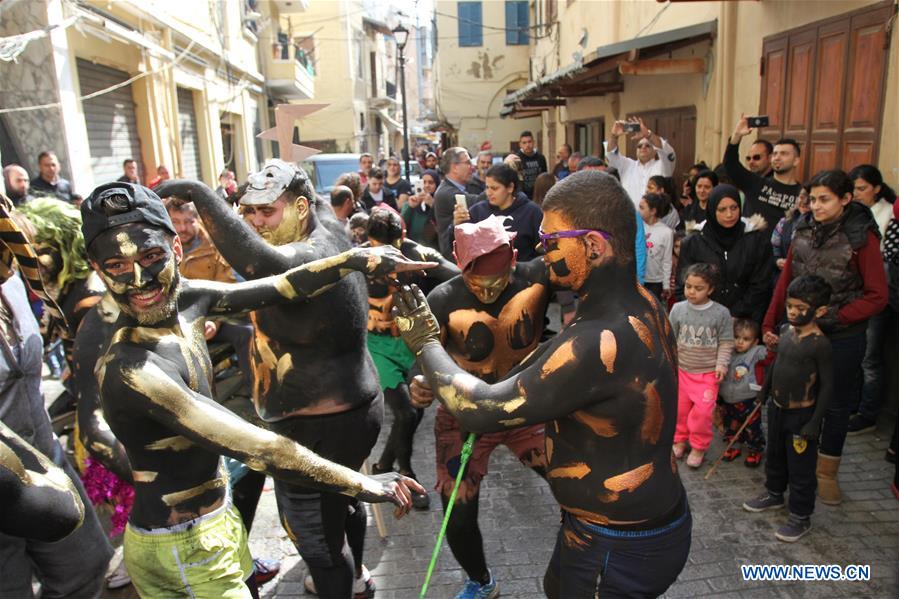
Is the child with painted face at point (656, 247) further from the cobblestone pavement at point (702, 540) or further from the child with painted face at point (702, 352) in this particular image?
the cobblestone pavement at point (702, 540)

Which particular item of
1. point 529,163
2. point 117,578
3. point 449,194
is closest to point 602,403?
point 117,578

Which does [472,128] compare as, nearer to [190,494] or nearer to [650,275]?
[650,275]

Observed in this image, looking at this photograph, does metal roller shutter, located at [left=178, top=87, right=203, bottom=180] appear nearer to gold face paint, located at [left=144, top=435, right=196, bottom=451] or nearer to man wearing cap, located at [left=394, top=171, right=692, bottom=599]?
gold face paint, located at [left=144, top=435, right=196, bottom=451]

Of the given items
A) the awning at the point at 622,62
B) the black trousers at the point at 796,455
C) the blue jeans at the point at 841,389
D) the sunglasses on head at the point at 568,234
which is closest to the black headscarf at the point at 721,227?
the blue jeans at the point at 841,389

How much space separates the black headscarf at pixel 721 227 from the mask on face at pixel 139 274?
410 cm

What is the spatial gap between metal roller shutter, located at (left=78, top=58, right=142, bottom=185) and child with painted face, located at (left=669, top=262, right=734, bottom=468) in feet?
24.4

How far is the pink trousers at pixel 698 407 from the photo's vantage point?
433 centimetres

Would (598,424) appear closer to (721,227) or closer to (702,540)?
(702,540)

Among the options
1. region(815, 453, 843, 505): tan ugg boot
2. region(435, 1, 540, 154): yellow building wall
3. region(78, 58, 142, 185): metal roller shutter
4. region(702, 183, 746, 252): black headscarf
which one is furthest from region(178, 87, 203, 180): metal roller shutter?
region(435, 1, 540, 154): yellow building wall

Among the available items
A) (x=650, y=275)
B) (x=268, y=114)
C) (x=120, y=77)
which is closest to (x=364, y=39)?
(x=268, y=114)

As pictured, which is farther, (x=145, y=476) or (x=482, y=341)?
(x=482, y=341)

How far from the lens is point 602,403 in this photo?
1.92 m

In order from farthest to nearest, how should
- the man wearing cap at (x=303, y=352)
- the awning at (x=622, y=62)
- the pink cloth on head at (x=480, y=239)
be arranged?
the awning at (x=622, y=62) → the pink cloth on head at (x=480, y=239) → the man wearing cap at (x=303, y=352)

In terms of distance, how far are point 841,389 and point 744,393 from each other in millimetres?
763
